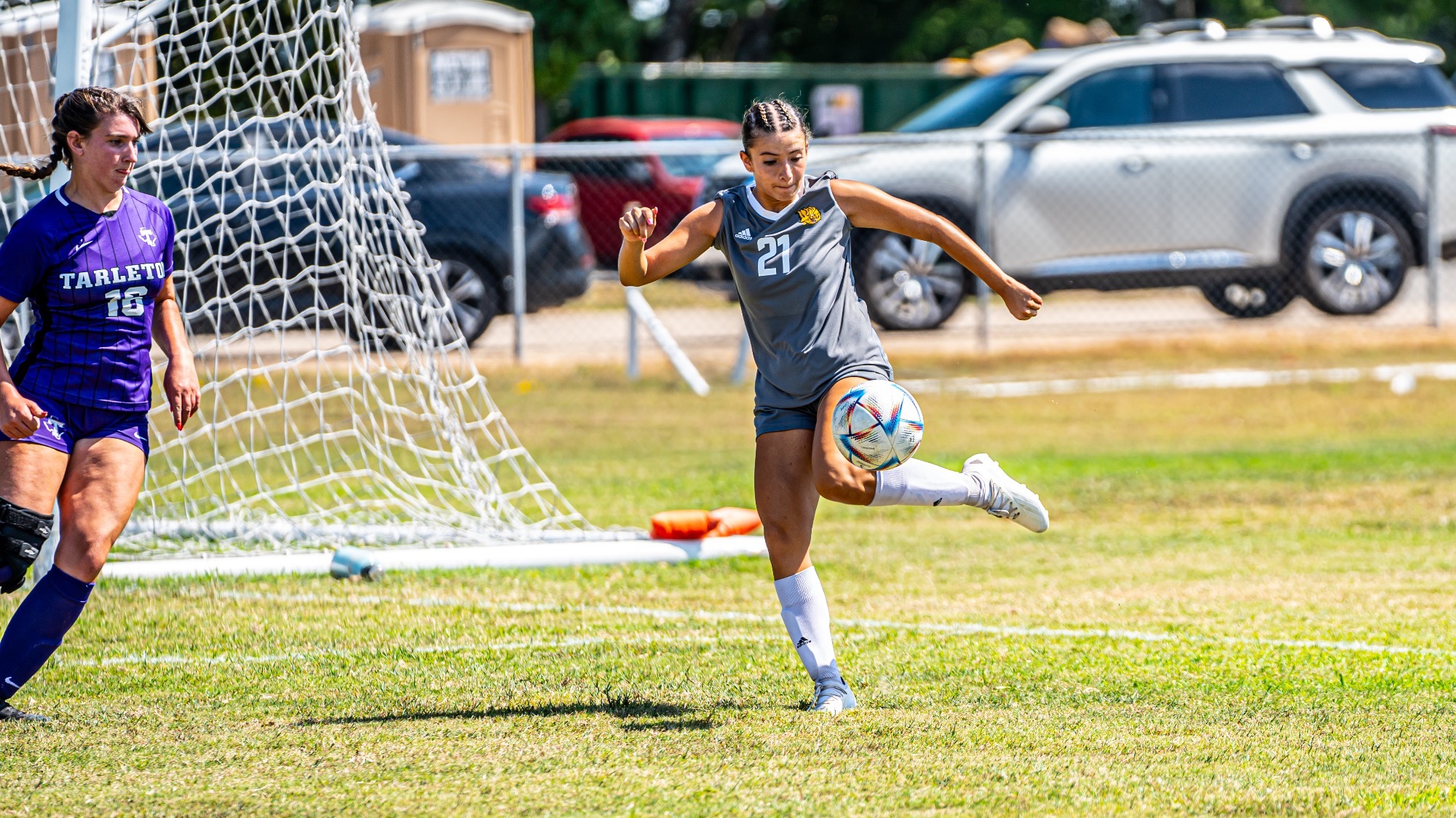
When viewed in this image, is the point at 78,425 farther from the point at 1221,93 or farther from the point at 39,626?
the point at 1221,93

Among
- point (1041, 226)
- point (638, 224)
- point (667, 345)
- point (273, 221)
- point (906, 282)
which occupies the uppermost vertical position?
point (638, 224)

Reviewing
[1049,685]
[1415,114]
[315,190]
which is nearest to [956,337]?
[1415,114]

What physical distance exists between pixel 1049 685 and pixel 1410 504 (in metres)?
4.90

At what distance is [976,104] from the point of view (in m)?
16.4

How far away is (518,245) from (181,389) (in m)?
10.1

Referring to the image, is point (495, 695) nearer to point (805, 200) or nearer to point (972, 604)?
point (805, 200)

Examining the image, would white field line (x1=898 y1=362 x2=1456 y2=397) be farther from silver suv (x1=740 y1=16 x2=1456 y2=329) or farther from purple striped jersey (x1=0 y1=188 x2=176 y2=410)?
purple striped jersey (x1=0 y1=188 x2=176 y2=410)

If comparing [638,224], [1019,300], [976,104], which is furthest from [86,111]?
[976,104]

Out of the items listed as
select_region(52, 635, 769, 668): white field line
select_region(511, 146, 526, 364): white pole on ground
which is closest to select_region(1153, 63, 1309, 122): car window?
select_region(511, 146, 526, 364): white pole on ground

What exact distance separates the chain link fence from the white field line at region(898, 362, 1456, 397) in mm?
1060

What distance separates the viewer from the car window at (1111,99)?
16.2 meters

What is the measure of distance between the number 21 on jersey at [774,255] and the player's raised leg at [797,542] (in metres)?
0.48

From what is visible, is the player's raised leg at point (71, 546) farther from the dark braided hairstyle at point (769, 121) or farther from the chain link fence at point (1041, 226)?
the chain link fence at point (1041, 226)

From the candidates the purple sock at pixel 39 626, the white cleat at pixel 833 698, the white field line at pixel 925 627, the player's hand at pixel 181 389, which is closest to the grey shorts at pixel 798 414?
the white cleat at pixel 833 698
